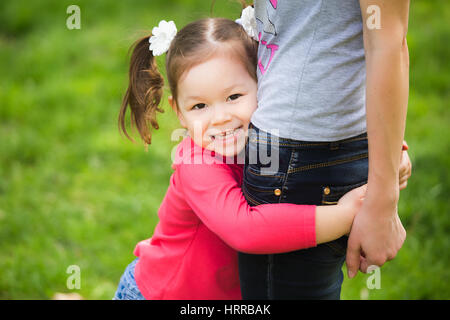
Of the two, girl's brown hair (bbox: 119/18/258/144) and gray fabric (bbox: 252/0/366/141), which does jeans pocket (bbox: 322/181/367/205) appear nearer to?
gray fabric (bbox: 252/0/366/141)

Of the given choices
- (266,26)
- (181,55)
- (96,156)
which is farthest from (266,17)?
(96,156)

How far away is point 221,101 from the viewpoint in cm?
145

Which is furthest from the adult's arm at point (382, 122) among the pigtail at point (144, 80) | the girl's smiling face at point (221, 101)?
the pigtail at point (144, 80)

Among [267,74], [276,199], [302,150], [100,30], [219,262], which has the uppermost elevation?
[100,30]

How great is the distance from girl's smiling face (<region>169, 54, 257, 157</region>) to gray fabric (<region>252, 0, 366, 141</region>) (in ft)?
0.58

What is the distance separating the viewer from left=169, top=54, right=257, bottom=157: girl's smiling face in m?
1.44

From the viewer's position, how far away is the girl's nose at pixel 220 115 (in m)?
1.43

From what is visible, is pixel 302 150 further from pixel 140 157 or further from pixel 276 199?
pixel 140 157

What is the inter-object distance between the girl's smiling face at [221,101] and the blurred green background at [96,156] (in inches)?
18.4

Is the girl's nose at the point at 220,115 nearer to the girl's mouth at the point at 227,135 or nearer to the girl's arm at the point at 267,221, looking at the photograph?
the girl's mouth at the point at 227,135

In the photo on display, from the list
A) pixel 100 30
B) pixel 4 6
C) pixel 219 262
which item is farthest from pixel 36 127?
pixel 219 262
